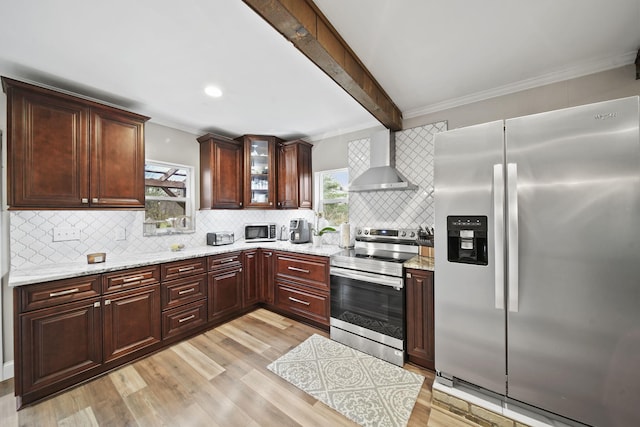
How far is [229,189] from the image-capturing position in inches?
135

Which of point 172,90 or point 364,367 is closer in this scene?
point 364,367

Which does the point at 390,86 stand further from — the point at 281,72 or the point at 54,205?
the point at 54,205

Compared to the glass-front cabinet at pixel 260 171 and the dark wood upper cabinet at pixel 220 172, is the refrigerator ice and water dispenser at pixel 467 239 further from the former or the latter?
the dark wood upper cabinet at pixel 220 172

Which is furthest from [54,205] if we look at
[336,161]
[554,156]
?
[554,156]

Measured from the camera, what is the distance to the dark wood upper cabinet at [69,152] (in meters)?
1.86

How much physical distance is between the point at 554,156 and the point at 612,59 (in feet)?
4.36

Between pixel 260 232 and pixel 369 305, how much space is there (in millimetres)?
2177

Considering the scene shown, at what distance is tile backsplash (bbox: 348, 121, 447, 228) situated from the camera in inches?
107

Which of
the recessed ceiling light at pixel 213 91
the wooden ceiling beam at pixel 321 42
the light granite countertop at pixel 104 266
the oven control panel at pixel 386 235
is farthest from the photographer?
the oven control panel at pixel 386 235

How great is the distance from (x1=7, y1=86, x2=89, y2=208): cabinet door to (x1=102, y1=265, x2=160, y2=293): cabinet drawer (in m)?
0.73

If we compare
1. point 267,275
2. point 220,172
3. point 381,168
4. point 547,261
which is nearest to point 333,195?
point 381,168

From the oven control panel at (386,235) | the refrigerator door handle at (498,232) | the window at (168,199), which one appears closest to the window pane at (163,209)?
the window at (168,199)

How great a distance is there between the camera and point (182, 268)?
8.39ft

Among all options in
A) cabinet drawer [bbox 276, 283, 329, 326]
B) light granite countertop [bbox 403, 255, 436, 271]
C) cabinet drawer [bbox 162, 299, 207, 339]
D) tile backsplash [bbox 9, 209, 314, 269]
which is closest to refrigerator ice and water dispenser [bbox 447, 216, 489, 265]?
light granite countertop [bbox 403, 255, 436, 271]
